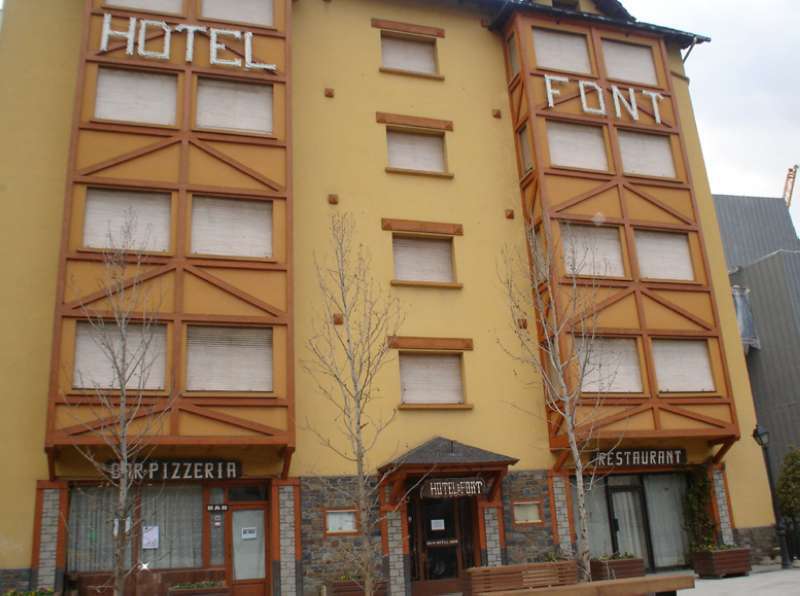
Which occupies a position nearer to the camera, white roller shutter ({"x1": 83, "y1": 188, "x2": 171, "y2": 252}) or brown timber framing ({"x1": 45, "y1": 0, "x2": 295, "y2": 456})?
brown timber framing ({"x1": 45, "y1": 0, "x2": 295, "y2": 456})

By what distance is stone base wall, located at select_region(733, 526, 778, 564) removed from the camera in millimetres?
22734

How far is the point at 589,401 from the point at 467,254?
535 centimetres

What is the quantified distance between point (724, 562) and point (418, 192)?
13060mm

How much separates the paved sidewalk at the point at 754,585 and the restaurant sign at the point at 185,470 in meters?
10.9

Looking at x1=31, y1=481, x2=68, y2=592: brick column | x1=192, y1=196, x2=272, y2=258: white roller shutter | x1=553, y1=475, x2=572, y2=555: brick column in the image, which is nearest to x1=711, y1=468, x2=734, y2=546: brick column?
x1=553, y1=475, x2=572, y2=555: brick column

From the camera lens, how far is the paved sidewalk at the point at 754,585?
17.2 metres

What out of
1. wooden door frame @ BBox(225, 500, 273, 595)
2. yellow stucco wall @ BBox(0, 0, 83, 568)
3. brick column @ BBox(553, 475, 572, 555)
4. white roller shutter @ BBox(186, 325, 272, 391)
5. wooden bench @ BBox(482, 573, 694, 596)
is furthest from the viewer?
brick column @ BBox(553, 475, 572, 555)

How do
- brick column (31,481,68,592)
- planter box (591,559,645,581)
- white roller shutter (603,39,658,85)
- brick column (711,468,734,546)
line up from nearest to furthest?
brick column (31,481,68,592) < planter box (591,559,645,581) < brick column (711,468,734,546) < white roller shutter (603,39,658,85)

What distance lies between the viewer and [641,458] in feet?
72.7

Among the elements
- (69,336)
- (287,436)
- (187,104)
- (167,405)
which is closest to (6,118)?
(187,104)

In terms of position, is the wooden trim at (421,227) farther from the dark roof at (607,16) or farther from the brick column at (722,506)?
the brick column at (722,506)

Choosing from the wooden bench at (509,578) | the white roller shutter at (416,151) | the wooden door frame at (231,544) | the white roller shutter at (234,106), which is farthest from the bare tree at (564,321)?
the white roller shutter at (234,106)

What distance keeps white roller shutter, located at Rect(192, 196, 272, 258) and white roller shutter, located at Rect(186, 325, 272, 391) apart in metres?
2.06

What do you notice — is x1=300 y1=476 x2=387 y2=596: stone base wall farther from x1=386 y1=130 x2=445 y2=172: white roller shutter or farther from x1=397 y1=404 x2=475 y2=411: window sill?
x1=386 y1=130 x2=445 y2=172: white roller shutter
